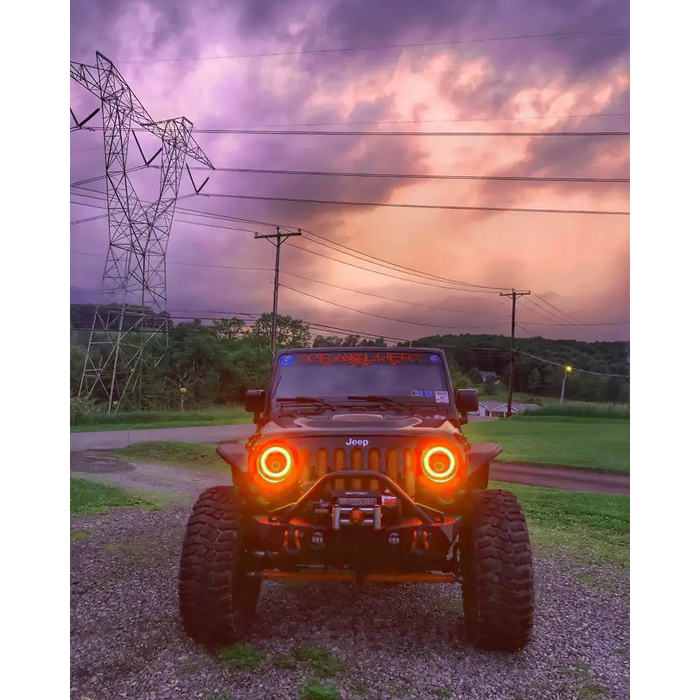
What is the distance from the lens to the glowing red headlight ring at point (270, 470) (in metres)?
3.66

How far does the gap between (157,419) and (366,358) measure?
22529mm

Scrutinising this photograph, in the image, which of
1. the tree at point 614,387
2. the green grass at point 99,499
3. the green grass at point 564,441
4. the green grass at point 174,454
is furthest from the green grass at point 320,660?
the green grass at point 174,454

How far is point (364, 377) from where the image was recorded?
4922 mm

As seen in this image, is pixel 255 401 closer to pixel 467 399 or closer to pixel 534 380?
pixel 467 399

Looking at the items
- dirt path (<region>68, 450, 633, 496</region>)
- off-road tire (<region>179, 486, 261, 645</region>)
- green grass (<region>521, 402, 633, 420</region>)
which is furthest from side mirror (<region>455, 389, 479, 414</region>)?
green grass (<region>521, 402, 633, 420</region>)

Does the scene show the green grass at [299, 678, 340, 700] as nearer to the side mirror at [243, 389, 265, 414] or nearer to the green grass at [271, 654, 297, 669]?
the green grass at [271, 654, 297, 669]

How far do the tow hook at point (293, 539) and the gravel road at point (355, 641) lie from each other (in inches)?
25.1

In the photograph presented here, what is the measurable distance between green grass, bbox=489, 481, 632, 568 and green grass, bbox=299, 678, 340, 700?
3.82m

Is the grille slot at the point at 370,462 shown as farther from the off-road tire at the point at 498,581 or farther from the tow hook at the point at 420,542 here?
the off-road tire at the point at 498,581

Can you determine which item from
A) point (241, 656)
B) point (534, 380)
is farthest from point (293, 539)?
point (534, 380)
